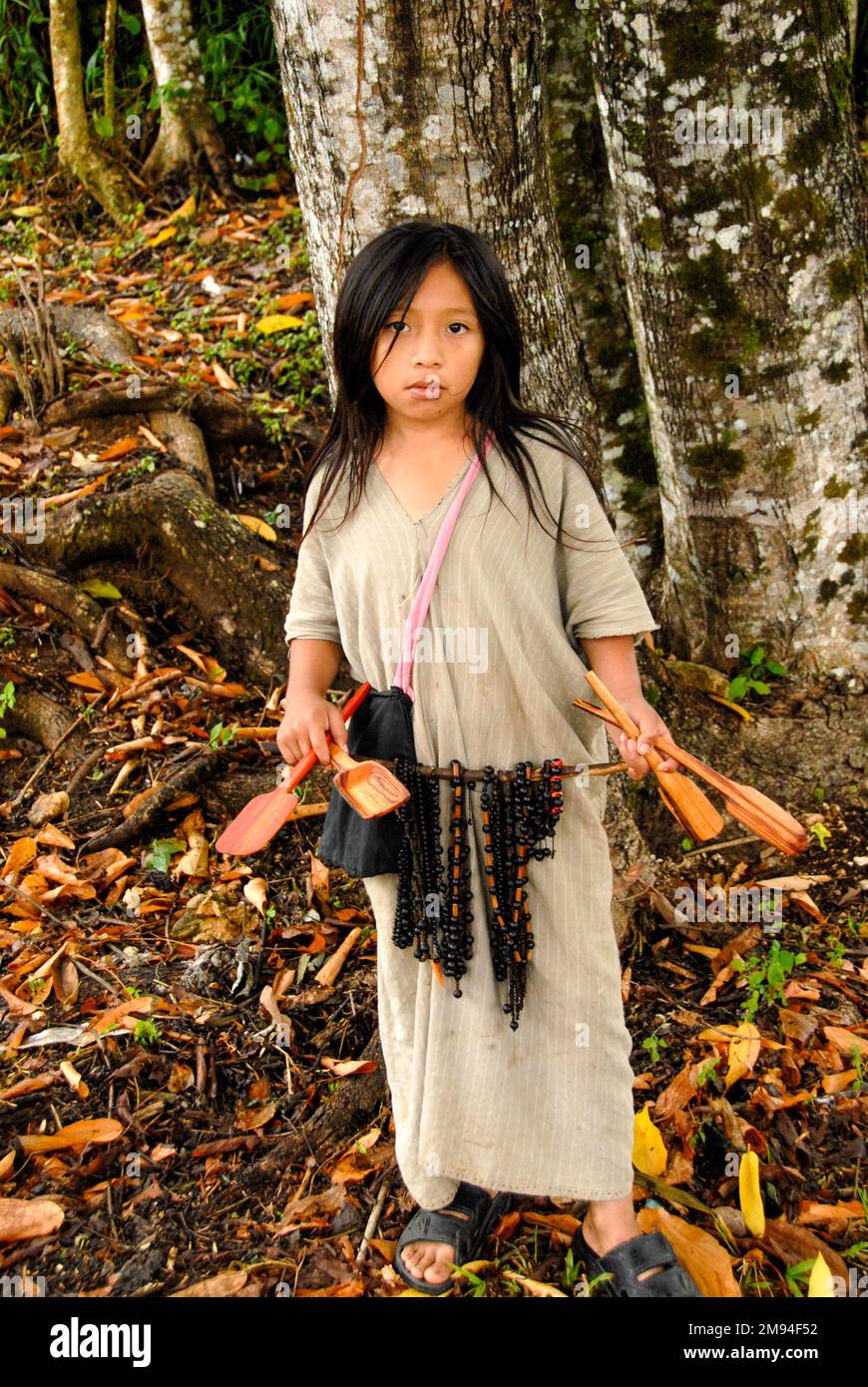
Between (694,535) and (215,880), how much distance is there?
1.83m

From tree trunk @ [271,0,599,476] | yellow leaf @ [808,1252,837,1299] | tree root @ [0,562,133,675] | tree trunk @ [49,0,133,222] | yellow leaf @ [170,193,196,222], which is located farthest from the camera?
tree trunk @ [49,0,133,222]

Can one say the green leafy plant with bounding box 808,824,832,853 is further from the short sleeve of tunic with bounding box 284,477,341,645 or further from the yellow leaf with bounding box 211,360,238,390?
the yellow leaf with bounding box 211,360,238,390

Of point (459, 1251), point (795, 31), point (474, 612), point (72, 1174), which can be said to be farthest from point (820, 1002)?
point (795, 31)

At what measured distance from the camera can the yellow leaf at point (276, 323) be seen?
5207 mm

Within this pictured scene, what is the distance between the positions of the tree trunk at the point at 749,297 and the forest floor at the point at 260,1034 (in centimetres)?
50

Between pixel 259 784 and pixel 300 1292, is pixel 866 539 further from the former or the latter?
pixel 300 1292

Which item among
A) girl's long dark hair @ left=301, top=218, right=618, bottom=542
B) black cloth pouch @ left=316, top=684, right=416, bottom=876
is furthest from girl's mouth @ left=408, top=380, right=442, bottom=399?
black cloth pouch @ left=316, top=684, right=416, bottom=876

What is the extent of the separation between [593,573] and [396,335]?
564mm

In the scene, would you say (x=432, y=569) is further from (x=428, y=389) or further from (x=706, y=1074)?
(x=706, y=1074)

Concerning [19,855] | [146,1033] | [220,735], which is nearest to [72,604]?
[220,735]

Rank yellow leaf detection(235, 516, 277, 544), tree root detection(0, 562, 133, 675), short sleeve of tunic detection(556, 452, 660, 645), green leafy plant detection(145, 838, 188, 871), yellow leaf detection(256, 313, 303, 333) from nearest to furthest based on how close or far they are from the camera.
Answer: short sleeve of tunic detection(556, 452, 660, 645) → green leafy plant detection(145, 838, 188, 871) → tree root detection(0, 562, 133, 675) → yellow leaf detection(235, 516, 277, 544) → yellow leaf detection(256, 313, 303, 333)

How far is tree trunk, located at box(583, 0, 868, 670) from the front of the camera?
3197 mm
